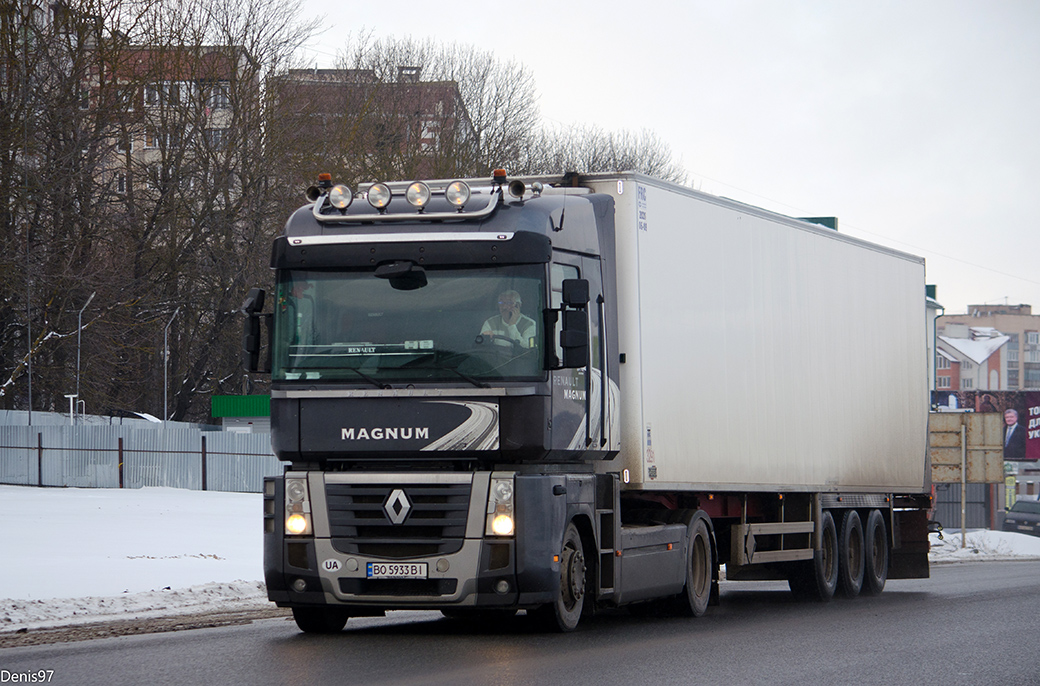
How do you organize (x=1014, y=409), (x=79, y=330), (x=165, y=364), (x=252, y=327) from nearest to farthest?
1. (x=252, y=327)
2. (x=79, y=330)
3. (x=165, y=364)
4. (x=1014, y=409)

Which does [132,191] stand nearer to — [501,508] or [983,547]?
[983,547]

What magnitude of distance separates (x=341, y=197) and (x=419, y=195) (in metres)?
0.61

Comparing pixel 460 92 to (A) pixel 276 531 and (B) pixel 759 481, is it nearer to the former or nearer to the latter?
(B) pixel 759 481

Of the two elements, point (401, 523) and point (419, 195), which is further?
point (419, 195)

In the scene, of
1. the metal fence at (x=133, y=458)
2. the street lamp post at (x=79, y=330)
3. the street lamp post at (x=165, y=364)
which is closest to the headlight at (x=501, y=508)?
the metal fence at (x=133, y=458)

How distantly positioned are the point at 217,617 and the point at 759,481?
5.35 meters

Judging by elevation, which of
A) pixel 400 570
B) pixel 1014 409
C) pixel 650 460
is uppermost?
pixel 650 460

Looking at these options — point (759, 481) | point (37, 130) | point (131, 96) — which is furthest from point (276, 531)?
point (131, 96)

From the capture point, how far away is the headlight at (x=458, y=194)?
36.9 ft

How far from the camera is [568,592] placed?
11.5 meters

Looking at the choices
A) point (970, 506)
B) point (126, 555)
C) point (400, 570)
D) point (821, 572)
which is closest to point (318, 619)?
point (400, 570)

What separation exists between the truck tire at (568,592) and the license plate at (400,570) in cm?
103

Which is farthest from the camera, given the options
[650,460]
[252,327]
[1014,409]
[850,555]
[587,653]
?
[1014,409]

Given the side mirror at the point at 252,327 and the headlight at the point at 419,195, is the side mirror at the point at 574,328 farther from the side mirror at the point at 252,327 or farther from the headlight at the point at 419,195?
the side mirror at the point at 252,327
